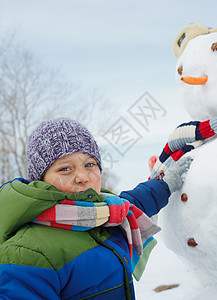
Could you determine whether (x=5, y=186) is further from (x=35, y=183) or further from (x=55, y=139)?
(x=55, y=139)

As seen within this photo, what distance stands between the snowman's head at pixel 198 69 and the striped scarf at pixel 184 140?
13cm

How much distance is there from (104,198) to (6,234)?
0.43 metres

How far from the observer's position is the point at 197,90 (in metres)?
1.93

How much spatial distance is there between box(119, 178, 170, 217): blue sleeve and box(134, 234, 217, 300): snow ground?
0.67m

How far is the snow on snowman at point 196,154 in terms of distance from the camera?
1.66 meters

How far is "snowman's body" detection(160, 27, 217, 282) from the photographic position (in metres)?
1.64

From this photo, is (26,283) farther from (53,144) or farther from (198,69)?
(198,69)

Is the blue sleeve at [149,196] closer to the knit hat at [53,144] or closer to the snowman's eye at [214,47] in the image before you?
the knit hat at [53,144]

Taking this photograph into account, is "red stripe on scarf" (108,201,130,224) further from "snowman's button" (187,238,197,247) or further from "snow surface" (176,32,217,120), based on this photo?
"snow surface" (176,32,217,120)

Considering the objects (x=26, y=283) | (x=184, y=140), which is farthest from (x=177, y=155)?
(x=26, y=283)

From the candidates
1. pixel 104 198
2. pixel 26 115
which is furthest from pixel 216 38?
pixel 26 115

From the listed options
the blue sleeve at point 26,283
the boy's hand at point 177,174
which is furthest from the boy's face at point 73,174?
the boy's hand at point 177,174

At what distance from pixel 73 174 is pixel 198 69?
1130 mm

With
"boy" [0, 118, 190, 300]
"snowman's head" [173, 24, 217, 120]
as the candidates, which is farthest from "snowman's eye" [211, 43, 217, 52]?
"boy" [0, 118, 190, 300]
